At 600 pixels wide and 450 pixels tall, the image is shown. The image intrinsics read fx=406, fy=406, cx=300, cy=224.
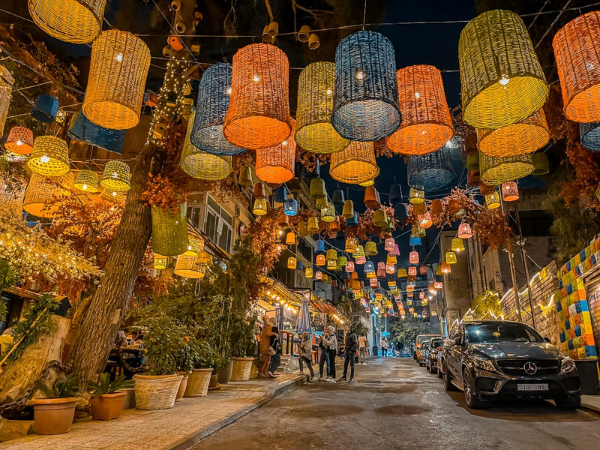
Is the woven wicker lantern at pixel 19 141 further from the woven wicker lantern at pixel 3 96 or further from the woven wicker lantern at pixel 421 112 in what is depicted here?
the woven wicker lantern at pixel 421 112

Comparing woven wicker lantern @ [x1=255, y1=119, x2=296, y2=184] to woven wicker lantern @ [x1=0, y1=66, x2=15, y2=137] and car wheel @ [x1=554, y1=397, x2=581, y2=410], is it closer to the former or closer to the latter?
woven wicker lantern @ [x1=0, y1=66, x2=15, y2=137]

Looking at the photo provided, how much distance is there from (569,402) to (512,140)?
6105 mm

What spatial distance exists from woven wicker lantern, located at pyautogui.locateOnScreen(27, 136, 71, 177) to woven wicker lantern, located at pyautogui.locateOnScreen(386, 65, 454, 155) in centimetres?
655

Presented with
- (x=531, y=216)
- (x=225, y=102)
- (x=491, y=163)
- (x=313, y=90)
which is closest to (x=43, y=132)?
(x=225, y=102)

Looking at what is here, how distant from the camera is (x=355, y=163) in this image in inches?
223

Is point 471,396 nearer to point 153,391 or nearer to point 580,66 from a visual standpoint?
point 153,391

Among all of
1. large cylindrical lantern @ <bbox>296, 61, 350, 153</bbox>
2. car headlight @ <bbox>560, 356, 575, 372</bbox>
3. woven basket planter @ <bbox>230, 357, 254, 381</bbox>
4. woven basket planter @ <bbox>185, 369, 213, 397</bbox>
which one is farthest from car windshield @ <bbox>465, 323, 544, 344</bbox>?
woven basket planter @ <bbox>230, 357, 254, 381</bbox>

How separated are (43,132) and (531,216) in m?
26.9

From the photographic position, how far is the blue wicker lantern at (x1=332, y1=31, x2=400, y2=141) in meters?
3.98

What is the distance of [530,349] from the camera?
8305 millimetres

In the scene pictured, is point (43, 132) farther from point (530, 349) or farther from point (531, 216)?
point (531, 216)

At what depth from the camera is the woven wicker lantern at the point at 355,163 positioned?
5344mm

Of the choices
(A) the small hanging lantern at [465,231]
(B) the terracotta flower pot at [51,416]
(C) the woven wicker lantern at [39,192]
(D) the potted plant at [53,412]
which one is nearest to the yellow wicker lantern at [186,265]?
(C) the woven wicker lantern at [39,192]

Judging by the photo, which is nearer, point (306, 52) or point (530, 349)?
point (530, 349)
